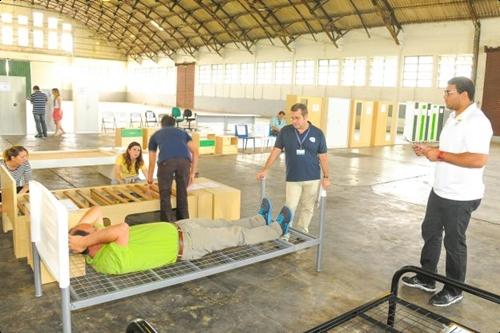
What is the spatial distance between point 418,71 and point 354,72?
382cm

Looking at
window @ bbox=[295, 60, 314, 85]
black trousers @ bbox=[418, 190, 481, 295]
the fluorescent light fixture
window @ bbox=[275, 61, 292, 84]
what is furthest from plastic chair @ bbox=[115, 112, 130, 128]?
black trousers @ bbox=[418, 190, 481, 295]

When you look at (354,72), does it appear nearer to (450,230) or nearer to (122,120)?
(122,120)

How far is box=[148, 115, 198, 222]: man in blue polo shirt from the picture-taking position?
5180 mm

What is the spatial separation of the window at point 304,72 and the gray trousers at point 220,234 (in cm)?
2331

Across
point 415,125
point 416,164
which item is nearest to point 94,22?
point 415,125

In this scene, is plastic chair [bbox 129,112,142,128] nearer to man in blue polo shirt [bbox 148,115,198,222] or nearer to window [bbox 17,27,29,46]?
man in blue polo shirt [bbox 148,115,198,222]

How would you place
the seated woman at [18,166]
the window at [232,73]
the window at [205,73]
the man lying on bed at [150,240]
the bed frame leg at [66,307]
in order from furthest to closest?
the window at [205,73] → the window at [232,73] → the seated woman at [18,166] → the man lying on bed at [150,240] → the bed frame leg at [66,307]

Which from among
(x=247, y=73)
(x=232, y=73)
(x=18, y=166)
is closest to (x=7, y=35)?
(x=232, y=73)

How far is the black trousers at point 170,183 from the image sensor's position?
5.17 meters

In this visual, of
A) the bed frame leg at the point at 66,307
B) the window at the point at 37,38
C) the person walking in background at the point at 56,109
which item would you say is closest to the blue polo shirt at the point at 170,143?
the bed frame leg at the point at 66,307

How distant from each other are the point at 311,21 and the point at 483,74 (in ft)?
30.9

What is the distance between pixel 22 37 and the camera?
37.0 meters

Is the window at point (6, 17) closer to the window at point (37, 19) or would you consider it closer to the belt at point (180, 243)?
the window at point (37, 19)

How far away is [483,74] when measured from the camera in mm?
19062
